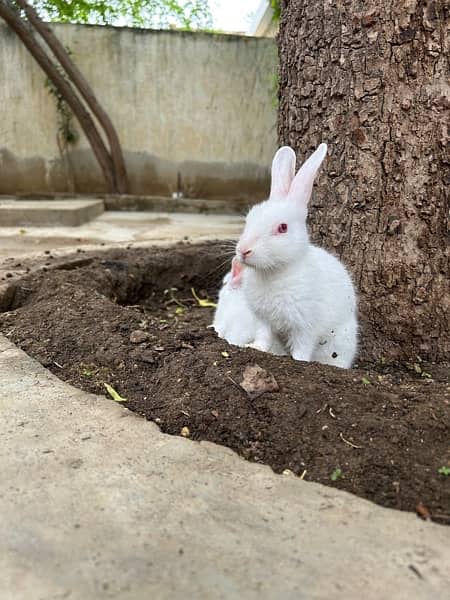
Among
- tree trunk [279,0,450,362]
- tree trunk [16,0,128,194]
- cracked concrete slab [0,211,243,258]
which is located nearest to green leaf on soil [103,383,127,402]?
tree trunk [279,0,450,362]

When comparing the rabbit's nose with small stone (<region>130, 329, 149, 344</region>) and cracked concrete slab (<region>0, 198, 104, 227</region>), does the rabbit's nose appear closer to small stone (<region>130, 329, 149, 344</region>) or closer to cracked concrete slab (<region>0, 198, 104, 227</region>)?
small stone (<region>130, 329, 149, 344</region>)

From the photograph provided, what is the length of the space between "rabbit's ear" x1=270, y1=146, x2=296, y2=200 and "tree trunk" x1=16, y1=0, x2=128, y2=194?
19.3ft

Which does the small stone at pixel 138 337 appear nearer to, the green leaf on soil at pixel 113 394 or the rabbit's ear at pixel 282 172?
the green leaf on soil at pixel 113 394

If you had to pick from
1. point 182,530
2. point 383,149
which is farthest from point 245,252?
point 182,530

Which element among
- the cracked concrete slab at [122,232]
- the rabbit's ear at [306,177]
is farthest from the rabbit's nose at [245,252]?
the cracked concrete slab at [122,232]

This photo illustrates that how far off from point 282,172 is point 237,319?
728mm

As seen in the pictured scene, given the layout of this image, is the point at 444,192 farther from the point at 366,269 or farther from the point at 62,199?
the point at 62,199

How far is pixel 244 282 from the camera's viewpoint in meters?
2.28

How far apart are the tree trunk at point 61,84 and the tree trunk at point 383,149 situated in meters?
5.46

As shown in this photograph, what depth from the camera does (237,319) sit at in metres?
2.61

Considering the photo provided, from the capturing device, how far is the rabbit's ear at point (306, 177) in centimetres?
207

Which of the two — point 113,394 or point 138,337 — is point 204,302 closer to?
point 138,337

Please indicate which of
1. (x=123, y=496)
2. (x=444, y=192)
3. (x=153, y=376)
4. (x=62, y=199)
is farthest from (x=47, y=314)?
(x=62, y=199)

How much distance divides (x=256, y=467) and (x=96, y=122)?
7.30 metres
